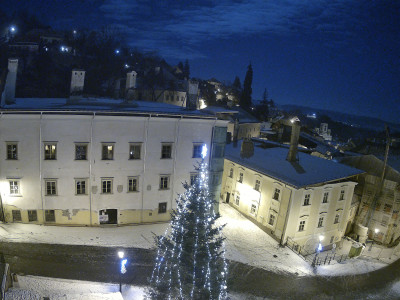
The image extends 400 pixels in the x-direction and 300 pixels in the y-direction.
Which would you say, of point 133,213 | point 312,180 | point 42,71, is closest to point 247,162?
point 312,180

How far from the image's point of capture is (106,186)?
23.9 metres

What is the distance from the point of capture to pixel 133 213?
2520cm

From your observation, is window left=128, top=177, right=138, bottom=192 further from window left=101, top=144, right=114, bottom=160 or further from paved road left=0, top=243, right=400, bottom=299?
paved road left=0, top=243, right=400, bottom=299

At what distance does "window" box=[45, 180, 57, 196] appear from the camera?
891 inches

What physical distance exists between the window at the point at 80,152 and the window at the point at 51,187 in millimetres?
2659

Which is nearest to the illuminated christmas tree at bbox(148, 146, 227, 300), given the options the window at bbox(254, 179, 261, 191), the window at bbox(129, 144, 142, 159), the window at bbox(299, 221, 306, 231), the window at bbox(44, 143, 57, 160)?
the window at bbox(129, 144, 142, 159)

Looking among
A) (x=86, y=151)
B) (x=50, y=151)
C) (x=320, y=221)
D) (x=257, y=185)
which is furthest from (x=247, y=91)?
(x=50, y=151)

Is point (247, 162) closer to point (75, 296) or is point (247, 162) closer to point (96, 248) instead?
point (96, 248)

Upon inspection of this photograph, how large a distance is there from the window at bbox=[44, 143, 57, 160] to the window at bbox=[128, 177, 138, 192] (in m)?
6.09

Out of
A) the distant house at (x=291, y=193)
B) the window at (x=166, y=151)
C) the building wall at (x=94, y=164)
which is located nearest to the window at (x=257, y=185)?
the distant house at (x=291, y=193)

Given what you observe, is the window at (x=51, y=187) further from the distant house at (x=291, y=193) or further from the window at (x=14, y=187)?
the distant house at (x=291, y=193)

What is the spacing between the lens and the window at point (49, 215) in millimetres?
23219

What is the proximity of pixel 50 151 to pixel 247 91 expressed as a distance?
81255mm

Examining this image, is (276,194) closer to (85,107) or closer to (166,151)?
(166,151)
